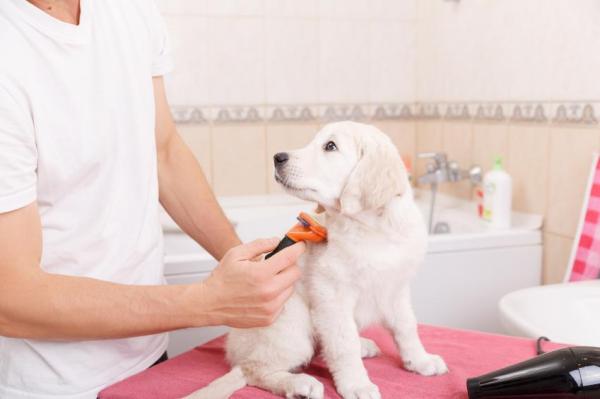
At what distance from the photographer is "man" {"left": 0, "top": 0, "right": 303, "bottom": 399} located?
0.83m

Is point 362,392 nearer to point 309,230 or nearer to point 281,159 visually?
point 309,230

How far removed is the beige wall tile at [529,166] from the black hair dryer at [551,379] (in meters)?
1.34

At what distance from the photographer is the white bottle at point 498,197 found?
2119mm

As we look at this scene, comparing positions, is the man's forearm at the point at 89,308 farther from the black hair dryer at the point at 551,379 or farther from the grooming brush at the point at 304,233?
the black hair dryer at the point at 551,379

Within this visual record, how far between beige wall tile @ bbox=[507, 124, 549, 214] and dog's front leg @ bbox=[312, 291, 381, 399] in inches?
51.6

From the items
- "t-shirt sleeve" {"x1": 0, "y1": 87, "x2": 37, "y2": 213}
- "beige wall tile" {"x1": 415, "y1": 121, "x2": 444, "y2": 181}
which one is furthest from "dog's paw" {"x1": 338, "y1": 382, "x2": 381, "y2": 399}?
"beige wall tile" {"x1": 415, "y1": 121, "x2": 444, "y2": 181}

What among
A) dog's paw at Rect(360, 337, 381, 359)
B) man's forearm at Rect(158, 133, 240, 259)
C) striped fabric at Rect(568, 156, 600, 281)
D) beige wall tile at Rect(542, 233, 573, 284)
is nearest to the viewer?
dog's paw at Rect(360, 337, 381, 359)

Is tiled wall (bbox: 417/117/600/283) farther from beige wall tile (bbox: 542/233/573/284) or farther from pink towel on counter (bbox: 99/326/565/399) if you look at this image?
pink towel on counter (bbox: 99/326/565/399)

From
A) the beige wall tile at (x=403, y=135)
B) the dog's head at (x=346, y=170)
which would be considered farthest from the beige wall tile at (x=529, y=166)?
the dog's head at (x=346, y=170)

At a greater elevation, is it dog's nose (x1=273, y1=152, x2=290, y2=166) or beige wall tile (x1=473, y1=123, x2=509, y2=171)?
dog's nose (x1=273, y1=152, x2=290, y2=166)

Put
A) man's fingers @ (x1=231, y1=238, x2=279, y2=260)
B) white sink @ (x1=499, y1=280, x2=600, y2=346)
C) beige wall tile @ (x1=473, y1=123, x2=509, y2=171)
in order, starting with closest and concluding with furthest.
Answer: man's fingers @ (x1=231, y1=238, x2=279, y2=260), white sink @ (x1=499, y1=280, x2=600, y2=346), beige wall tile @ (x1=473, y1=123, x2=509, y2=171)

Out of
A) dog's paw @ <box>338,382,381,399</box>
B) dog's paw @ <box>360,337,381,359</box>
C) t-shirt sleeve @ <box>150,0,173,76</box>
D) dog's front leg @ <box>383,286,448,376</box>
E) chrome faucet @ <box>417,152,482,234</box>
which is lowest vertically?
dog's paw @ <box>360,337,381,359</box>

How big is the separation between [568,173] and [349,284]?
48.7 inches

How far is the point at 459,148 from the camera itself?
2545 mm
